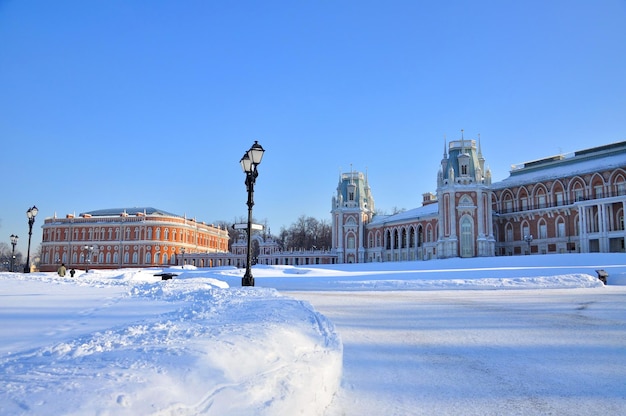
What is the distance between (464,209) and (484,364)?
49.6 metres

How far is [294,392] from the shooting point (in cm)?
430

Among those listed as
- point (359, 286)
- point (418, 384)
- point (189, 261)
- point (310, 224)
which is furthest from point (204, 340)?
point (310, 224)

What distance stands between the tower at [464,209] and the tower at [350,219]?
17.5m

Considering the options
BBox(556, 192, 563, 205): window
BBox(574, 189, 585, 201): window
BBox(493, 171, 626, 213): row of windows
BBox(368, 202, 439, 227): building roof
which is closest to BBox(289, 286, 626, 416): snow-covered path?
BBox(493, 171, 626, 213): row of windows

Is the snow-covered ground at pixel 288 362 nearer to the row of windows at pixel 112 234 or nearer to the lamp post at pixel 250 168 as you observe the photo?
the lamp post at pixel 250 168

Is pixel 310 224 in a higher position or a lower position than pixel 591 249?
higher

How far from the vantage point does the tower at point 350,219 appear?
7043 centimetres

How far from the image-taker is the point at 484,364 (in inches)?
250

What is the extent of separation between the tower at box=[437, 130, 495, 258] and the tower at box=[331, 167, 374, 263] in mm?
17516

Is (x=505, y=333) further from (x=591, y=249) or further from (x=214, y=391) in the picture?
(x=591, y=249)

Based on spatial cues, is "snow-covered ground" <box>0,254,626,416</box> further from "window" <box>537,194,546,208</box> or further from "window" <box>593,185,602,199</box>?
"window" <box>537,194,546,208</box>

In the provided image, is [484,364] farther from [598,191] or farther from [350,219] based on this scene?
[350,219]

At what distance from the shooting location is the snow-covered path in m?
4.75

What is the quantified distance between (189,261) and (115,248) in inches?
508
